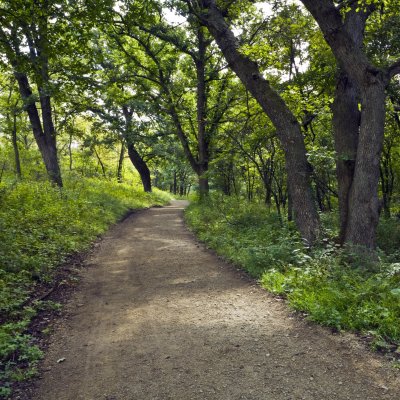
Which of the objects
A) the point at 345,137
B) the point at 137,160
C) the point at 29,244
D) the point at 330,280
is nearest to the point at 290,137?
the point at 345,137

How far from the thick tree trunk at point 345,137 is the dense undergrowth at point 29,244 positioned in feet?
19.7

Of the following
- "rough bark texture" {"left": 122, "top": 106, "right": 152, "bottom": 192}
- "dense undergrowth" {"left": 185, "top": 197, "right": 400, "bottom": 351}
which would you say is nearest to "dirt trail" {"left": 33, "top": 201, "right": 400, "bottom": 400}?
"dense undergrowth" {"left": 185, "top": 197, "right": 400, "bottom": 351}

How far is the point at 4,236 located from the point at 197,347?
192 inches

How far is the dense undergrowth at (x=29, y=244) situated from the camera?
3.97 metres

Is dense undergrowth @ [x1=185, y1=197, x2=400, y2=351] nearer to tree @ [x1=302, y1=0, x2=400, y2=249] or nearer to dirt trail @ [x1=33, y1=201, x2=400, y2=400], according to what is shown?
dirt trail @ [x1=33, y1=201, x2=400, y2=400]

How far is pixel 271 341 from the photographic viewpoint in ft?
13.6

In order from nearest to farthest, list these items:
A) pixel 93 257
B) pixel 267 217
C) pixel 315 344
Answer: pixel 315 344 → pixel 93 257 → pixel 267 217

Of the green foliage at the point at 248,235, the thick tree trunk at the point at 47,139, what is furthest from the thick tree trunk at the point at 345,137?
the thick tree trunk at the point at 47,139

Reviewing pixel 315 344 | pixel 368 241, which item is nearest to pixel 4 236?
pixel 315 344

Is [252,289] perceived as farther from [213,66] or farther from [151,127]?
[151,127]

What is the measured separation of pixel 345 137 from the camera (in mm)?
7461

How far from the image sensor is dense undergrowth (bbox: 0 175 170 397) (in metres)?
3.97

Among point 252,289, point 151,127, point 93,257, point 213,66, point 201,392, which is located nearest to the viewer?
point 201,392

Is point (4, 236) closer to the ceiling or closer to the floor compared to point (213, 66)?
closer to the floor
